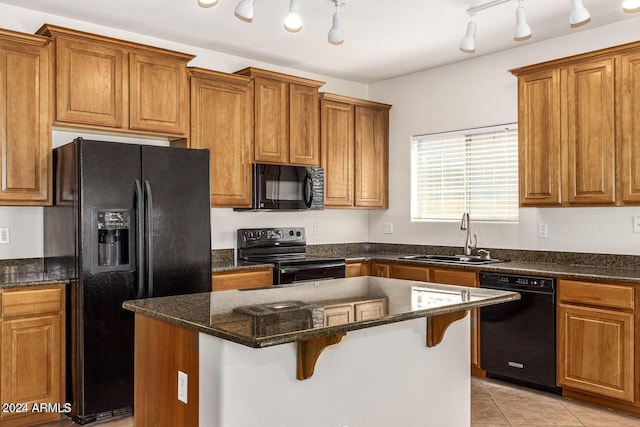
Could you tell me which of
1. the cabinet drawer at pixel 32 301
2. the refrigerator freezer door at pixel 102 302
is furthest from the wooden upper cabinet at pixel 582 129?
the cabinet drawer at pixel 32 301

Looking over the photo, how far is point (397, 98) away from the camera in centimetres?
550

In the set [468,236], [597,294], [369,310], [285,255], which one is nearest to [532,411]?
[597,294]

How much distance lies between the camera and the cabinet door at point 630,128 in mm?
3559

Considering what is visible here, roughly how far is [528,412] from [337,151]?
2.75 meters

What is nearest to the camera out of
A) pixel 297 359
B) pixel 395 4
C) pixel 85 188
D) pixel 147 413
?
pixel 297 359

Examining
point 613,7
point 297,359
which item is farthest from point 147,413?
point 613,7

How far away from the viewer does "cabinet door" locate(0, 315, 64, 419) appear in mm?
3117

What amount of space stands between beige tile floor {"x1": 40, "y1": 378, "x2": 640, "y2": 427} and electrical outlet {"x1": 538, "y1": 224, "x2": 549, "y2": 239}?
121cm

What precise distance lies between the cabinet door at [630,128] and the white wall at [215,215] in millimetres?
2666

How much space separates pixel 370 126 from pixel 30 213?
313cm

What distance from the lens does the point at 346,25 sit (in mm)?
3971

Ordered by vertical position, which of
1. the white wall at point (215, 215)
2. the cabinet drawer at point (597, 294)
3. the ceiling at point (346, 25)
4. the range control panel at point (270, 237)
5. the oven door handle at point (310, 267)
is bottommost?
the cabinet drawer at point (597, 294)

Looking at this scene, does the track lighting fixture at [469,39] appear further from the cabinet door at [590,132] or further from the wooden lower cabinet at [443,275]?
the wooden lower cabinet at [443,275]

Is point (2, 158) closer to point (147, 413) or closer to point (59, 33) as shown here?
point (59, 33)
